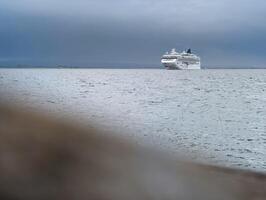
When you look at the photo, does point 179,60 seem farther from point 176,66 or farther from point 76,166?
point 76,166

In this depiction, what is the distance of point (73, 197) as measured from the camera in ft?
2.83

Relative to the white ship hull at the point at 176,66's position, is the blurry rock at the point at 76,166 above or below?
below

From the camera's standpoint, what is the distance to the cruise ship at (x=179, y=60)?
460 feet

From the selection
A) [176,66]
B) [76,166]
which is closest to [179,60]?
[176,66]

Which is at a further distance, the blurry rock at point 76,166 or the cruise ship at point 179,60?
the cruise ship at point 179,60

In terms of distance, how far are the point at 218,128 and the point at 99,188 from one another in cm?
2461

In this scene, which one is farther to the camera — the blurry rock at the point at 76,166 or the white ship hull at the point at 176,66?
the white ship hull at the point at 176,66

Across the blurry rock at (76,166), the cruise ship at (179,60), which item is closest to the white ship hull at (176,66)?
the cruise ship at (179,60)

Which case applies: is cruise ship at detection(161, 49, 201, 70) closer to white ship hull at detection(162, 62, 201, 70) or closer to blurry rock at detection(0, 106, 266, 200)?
white ship hull at detection(162, 62, 201, 70)

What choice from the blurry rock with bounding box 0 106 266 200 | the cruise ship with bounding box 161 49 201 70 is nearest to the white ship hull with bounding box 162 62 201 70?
the cruise ship with bounding box 161 49 201 70

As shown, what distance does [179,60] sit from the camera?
5522 inches

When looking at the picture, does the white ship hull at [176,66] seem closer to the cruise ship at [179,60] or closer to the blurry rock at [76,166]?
the cruise ship at [179,60]

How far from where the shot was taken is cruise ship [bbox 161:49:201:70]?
140250 mm

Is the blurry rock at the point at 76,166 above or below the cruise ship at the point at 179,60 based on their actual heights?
below
